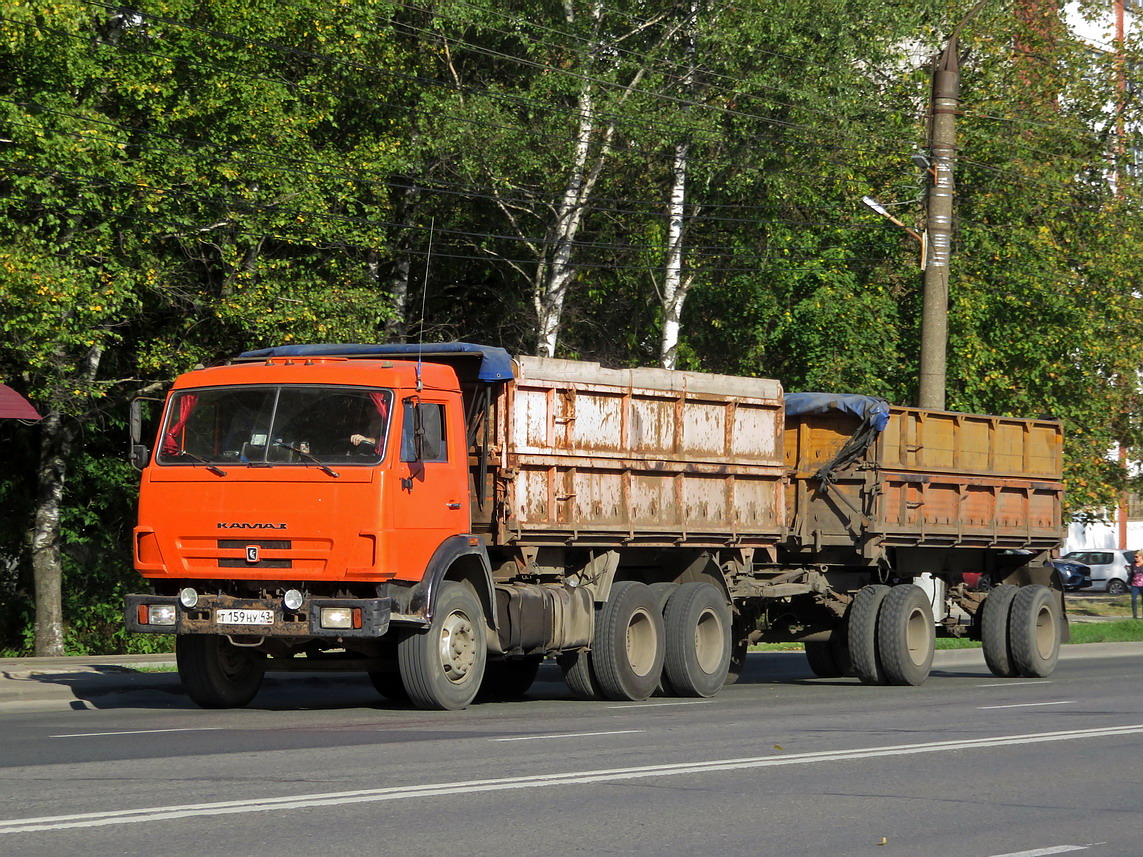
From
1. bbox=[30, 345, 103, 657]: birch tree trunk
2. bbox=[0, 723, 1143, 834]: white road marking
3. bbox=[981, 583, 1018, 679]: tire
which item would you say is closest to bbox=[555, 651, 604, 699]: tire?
bbox=[0, 723, 1143, 834]: white road marking

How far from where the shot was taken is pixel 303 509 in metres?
13.3

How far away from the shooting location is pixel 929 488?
19656 mm

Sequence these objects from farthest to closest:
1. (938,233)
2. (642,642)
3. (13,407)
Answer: (938,233), (13,407), (642,642)

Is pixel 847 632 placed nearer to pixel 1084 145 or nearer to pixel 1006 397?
pixel 1006 397

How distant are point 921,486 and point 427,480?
25.3 ft

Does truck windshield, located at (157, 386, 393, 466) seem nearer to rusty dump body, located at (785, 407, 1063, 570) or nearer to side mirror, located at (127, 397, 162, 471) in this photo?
side mirror, located at (127, 397, 162, 471)

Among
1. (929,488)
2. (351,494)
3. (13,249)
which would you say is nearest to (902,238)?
(929,488)

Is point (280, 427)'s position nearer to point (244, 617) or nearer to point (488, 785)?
point (244, 617)

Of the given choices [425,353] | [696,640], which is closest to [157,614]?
[425,353]

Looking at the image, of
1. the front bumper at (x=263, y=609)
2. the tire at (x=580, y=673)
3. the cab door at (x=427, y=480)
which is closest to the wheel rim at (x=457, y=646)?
the cab door at (x=427, y=480)

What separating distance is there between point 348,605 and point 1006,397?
71.0 feet

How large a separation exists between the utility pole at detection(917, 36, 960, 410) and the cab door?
933cm

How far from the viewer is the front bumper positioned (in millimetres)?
13117

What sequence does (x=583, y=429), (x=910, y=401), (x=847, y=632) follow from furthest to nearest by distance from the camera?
(x=910, y=401), (x=847, y=632), (x=583, y=429)
